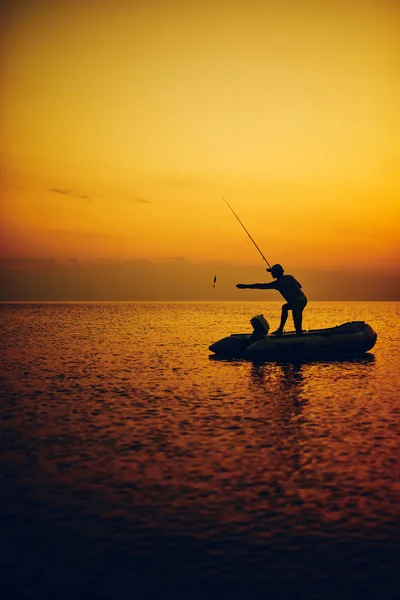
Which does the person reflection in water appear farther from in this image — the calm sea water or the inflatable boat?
the calm sea water

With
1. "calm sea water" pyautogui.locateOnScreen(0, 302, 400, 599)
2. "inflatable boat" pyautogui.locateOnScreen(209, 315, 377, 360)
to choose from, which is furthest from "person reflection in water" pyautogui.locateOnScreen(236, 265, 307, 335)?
"calm sea water" pyautogui.locateOnScreen(0, 302, 400, 599)

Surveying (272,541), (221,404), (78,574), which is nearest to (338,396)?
(221,404)

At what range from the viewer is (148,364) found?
3350cm

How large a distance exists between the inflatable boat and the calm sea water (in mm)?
5714

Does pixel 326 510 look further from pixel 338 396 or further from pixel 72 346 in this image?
pixel 72 346

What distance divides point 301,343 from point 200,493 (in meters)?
18.9

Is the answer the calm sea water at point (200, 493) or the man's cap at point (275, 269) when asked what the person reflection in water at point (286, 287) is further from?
the calm sea water at point (200, 493)

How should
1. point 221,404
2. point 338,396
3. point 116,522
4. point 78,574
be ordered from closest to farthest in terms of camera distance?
point 78,574 → point 116,522 → point 221,404 → point 338,396

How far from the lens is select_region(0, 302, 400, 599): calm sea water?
280 inches

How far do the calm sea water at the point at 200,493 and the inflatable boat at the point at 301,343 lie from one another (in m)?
5.71

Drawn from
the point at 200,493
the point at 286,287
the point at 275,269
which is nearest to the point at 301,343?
the point at 286,287

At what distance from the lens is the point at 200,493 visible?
10164 millimetres

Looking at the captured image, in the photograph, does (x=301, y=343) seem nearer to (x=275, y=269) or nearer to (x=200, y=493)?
(x=275, y=269)

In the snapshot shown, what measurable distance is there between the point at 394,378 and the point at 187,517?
68.1 ft
